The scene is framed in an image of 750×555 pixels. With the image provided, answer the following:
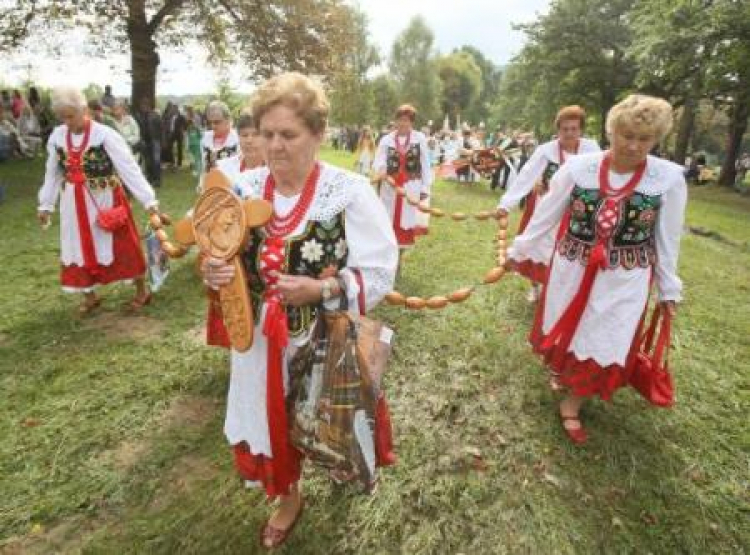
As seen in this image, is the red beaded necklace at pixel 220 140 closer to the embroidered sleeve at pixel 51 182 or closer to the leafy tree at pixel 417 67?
the embroidered sleeve at pixel 51 182

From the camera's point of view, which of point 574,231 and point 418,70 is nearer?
point 574,231

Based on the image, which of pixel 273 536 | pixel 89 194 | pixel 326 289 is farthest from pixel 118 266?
pixel 326 289

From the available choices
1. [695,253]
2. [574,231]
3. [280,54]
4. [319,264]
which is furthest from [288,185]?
[280,54]

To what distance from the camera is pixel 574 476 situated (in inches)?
135

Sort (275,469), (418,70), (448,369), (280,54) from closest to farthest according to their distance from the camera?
(275,469) < (448,369) < (280,54) < (418,70)

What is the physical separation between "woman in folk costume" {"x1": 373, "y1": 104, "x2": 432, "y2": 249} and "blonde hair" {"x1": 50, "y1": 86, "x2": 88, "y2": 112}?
3621 millimetres

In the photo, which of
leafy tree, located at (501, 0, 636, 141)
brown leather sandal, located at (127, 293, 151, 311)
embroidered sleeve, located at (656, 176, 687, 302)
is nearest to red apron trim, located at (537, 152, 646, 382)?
embroidered sleeve, located at (656, 176, 687, 302)

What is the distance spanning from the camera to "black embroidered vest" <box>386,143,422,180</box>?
7.11m

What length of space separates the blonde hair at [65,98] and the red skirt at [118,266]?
85 cm

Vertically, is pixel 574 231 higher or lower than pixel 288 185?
lower

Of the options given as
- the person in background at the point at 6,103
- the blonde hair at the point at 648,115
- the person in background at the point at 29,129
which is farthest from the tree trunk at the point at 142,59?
the blonde hair at the point at 648,115

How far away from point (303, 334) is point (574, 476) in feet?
7.00

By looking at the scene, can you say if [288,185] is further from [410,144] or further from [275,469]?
[410,144]

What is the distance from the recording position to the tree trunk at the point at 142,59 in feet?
54.6
